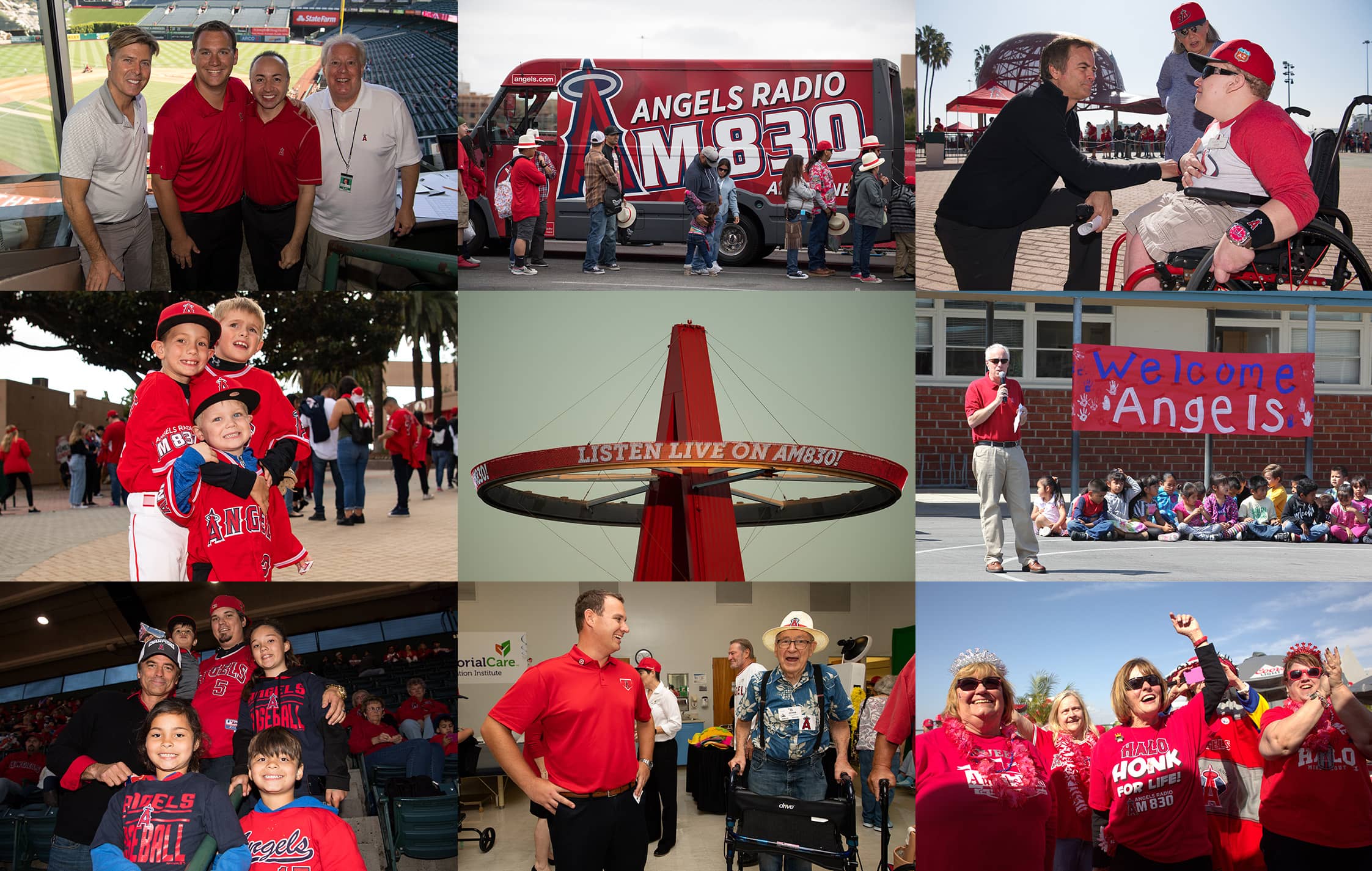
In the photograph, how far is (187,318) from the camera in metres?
5.62

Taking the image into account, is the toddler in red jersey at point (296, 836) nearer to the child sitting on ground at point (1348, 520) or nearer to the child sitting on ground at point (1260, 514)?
the child sitting on ground at point (1260, 514)

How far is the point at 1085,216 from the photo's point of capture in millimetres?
6316

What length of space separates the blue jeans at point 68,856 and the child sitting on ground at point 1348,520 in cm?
707

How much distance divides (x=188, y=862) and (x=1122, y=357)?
5.52 m

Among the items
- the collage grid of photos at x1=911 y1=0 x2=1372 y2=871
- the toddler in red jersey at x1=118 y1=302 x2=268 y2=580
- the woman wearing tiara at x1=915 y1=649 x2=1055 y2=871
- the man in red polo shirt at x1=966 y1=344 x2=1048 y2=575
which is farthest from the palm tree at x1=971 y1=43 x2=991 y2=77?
the toddler in red jersey at x1=118 y1=302 x2=268 y2=580

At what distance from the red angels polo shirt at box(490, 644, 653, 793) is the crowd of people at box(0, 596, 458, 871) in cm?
96

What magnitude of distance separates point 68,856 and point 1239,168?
725 cm

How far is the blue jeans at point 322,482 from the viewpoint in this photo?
6707 millimetres

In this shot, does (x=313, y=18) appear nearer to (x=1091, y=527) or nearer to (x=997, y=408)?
(x=997, y=408)

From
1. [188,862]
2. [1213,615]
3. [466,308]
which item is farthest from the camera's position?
[466,308]

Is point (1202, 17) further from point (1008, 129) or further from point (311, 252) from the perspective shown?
point (311, 252)

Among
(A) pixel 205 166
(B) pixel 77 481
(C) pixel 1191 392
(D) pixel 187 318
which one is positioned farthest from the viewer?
(B) pixel 77 481

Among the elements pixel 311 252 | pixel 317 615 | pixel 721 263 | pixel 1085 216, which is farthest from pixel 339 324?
pixel 1085 216

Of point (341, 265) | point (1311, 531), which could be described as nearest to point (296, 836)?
point (341, 265)
